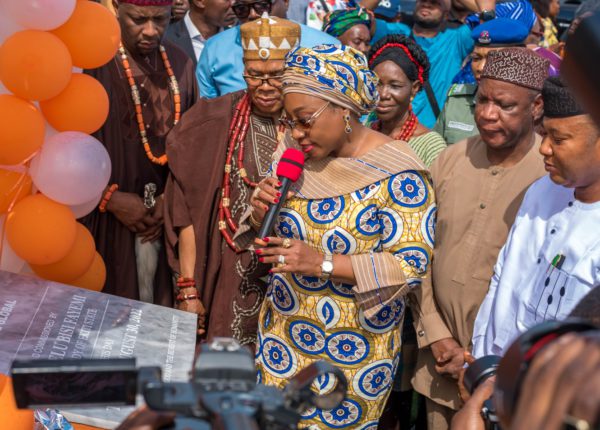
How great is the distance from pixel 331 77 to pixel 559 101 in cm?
79

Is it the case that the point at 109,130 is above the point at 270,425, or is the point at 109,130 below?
below

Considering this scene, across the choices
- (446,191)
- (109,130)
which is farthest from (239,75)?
(446,191)

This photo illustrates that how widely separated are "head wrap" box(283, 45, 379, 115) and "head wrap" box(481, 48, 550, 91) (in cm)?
53

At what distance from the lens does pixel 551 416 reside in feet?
2.79

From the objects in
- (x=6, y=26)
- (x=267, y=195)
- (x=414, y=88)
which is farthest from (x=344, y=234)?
(x=414, y=88)

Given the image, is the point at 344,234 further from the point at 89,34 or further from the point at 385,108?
the point at 385,108

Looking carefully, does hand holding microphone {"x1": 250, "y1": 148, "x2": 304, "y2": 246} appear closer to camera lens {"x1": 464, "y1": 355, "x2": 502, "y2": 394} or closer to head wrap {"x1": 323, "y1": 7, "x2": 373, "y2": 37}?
camera lens {"x1": 464, "y1": 355, "x2": 502, "y2": 394}

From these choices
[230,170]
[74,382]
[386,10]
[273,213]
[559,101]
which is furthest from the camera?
[386,10]

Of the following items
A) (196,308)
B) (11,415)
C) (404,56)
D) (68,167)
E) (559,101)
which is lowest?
(196,308)

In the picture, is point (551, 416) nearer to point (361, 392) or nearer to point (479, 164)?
point (361, 392)

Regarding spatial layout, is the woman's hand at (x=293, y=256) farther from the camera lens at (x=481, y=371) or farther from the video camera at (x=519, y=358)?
the video camera at (x=519, y=358)

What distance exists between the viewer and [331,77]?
298 cm

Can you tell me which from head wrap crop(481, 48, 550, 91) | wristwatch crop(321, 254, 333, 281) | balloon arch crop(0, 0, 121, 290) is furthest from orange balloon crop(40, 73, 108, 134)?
head wrap crop(481, 48, 550, 91)

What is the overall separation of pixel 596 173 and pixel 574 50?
5.21 feet
